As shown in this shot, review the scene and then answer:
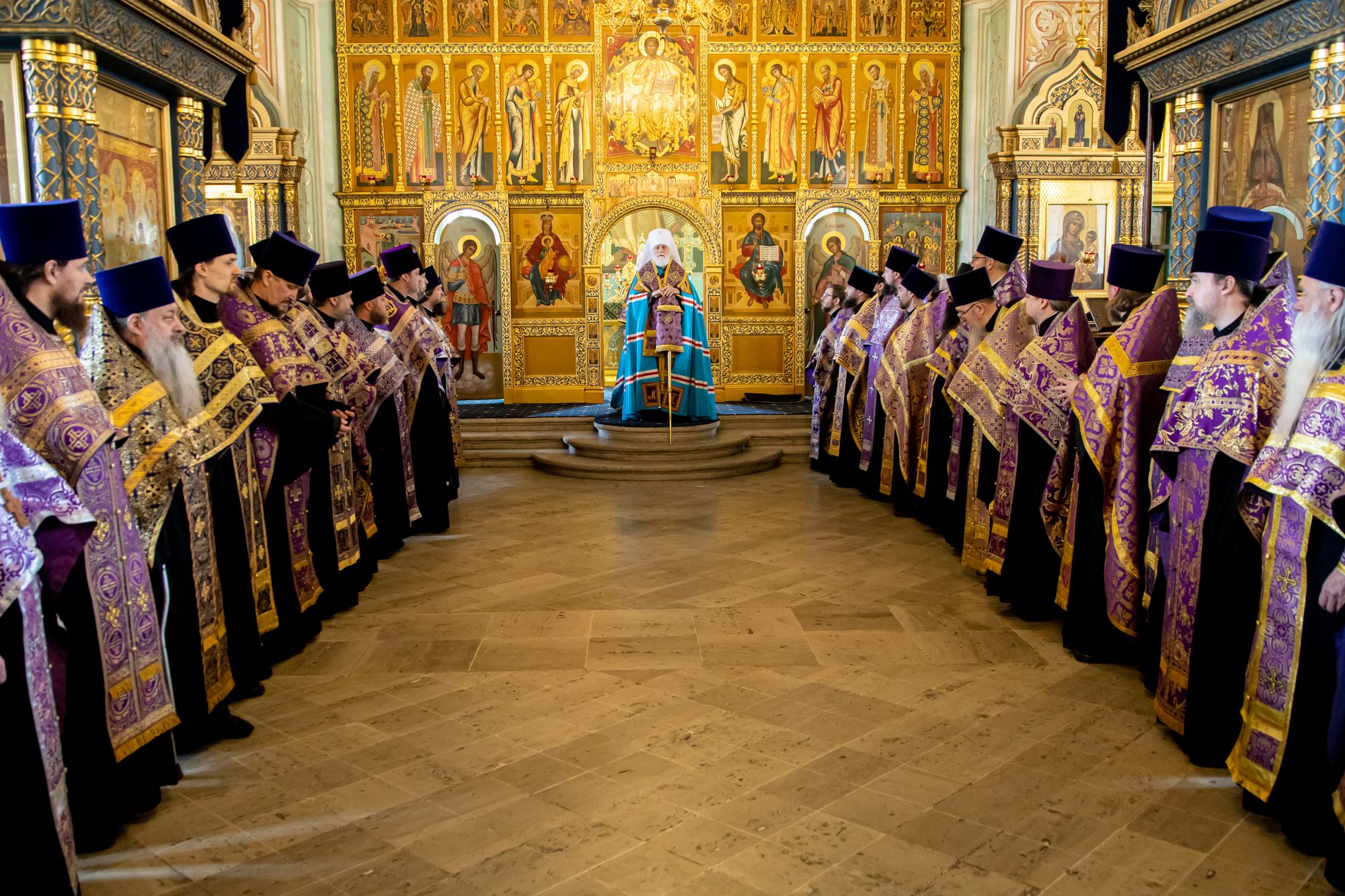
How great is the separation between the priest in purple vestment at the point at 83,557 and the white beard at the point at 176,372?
56 centimetres

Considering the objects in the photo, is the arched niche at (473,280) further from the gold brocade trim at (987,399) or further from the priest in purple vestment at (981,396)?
the gold brocade trim at (987,399)

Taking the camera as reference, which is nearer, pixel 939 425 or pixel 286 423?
pixel 286 423

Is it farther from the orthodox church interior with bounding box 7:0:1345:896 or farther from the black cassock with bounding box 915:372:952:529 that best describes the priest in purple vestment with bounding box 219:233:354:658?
the black cassock with bounding box 915:372:952:529

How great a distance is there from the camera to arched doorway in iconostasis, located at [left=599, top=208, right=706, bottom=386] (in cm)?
1599

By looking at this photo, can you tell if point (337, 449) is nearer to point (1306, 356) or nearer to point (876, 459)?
point (1306, 356)

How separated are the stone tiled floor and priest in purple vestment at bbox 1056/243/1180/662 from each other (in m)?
0.45

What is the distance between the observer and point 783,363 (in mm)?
16266

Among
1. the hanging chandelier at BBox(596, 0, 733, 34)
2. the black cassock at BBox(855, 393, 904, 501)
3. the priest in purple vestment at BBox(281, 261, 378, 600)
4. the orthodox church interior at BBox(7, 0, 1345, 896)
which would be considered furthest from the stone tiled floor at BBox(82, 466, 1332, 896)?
the hanging chandelier at BBox(596, 0, 733, 34)

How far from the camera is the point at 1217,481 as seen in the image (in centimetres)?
396

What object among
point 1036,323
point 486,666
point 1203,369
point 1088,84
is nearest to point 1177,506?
point 1203,369

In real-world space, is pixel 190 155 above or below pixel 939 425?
above

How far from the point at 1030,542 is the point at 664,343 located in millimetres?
6908

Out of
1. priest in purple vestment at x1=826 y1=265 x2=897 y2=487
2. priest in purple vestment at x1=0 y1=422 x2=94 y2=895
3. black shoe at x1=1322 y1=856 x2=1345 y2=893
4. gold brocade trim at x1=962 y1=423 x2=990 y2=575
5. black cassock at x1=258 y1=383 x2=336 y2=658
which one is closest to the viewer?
priest in purple vestment at x1=0 y1=422 x2=94 y2=895

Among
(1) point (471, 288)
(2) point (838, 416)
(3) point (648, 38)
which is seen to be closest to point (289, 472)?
(2) point (838, 416)
